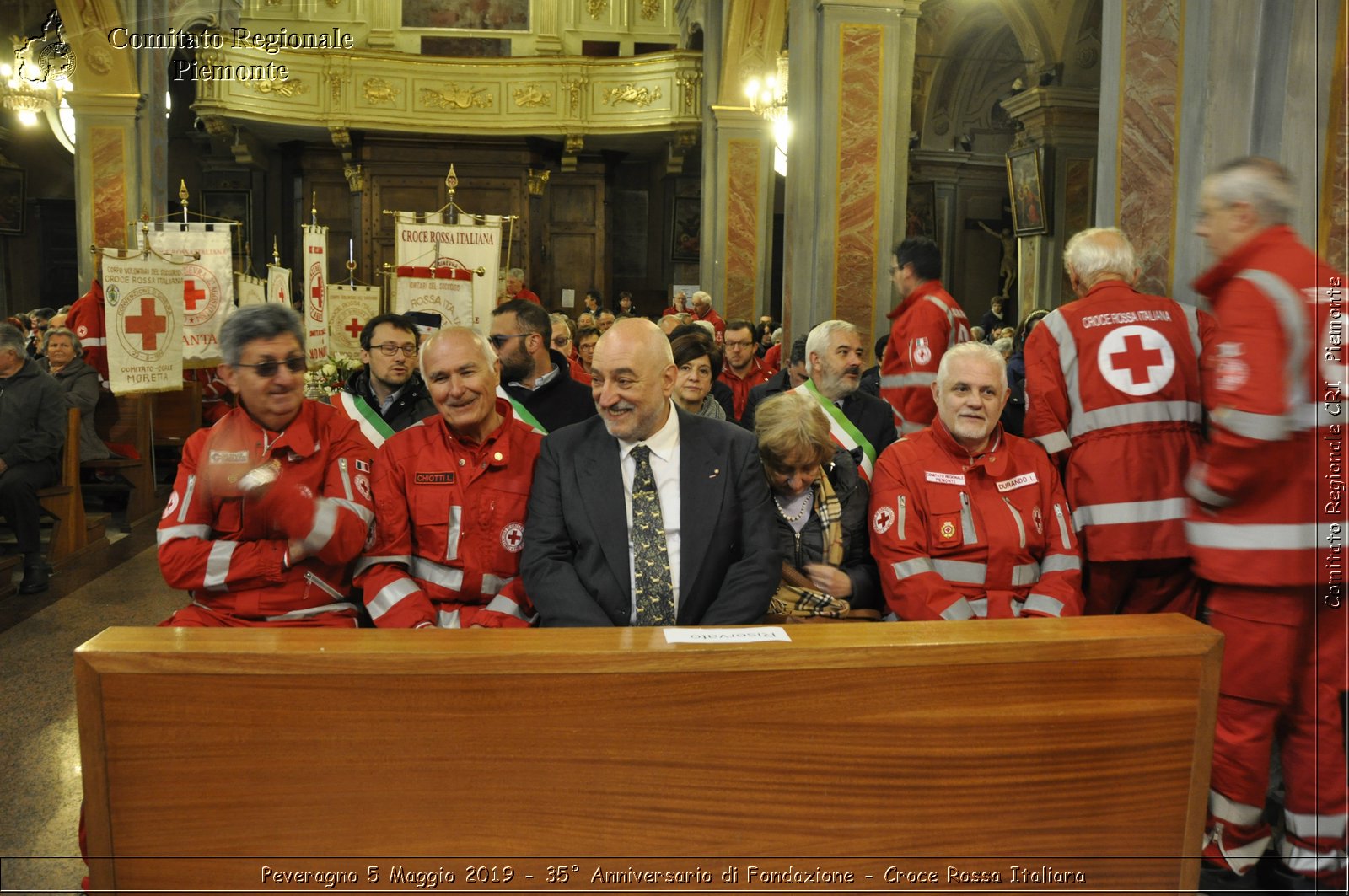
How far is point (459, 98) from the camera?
19.0 metres

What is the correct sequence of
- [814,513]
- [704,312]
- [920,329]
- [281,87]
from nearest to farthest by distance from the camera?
[814,513], [920,329], [704,312], [281,87]

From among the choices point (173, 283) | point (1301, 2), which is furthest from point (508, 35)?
point (1301, 2)

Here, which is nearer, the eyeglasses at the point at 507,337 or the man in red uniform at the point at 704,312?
the eyeglasses at the point at 507,337

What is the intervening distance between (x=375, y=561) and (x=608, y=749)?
1481mm

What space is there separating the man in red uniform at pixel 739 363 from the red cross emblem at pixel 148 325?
15.0 feet

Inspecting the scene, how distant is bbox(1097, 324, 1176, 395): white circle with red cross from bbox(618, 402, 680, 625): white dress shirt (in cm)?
146

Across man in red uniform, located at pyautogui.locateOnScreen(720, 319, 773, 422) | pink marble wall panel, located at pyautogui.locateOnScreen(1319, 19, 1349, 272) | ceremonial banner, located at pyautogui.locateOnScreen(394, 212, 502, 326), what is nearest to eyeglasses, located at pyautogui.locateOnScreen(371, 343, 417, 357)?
man in red uniform, located at pyautogui.locateOnScreen(720, 319, 773, 422)

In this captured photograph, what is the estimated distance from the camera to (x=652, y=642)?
78.5 inches

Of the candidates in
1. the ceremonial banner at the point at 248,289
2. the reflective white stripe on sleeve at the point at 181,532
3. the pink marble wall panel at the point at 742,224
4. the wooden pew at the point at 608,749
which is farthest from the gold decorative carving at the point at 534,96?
the wooden pew at the point at 608,749

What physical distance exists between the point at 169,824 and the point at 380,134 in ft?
63.1

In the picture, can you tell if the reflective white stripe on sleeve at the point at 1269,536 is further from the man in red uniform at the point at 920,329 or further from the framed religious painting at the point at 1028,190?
the framed religious painting at the point at 1028,190

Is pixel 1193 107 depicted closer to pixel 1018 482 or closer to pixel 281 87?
pixel 1018 482

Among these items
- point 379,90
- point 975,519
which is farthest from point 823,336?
point 379,90

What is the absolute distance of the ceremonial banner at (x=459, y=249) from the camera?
748cm
